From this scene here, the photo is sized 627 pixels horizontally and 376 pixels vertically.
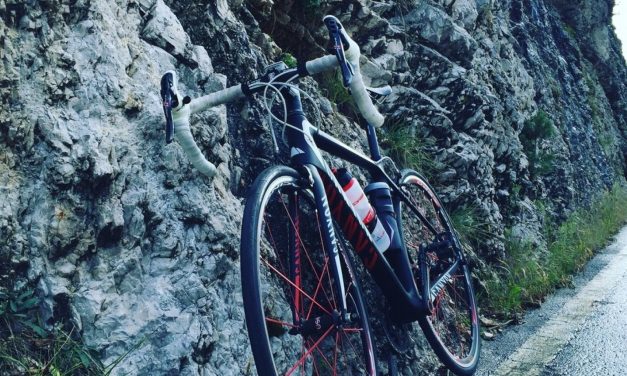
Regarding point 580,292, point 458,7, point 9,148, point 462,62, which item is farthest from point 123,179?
point 458,7

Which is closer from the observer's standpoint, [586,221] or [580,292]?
[580,292]

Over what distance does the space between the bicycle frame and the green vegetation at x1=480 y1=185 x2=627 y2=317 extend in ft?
5.26

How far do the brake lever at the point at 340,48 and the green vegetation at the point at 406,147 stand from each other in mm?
2911

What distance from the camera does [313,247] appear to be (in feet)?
9.50

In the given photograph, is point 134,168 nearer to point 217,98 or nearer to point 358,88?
point 217,98

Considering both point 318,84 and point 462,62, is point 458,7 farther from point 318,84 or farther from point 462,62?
point 318,84

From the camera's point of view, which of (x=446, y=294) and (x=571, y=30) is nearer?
(x=446, y=294)

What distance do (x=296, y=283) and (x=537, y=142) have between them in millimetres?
6916

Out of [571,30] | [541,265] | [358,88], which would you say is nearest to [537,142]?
[541,265]

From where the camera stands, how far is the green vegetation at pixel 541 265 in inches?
208

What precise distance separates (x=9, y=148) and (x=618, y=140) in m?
18.6

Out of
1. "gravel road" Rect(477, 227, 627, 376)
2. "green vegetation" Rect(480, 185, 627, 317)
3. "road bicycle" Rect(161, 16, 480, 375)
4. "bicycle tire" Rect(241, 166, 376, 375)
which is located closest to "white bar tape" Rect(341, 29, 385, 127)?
"road bicycle" Rect(161, 16, 480, 375)

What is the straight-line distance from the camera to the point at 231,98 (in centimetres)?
258

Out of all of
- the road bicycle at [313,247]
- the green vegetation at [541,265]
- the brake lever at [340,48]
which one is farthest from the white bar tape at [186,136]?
the green vegetation at [541,265]
